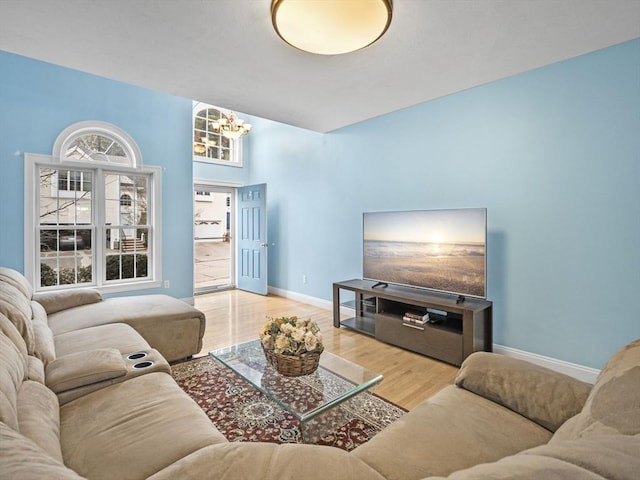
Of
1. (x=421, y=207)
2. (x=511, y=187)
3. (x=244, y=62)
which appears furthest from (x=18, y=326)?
(x=511, y=187)

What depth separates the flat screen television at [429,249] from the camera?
9.62 ft

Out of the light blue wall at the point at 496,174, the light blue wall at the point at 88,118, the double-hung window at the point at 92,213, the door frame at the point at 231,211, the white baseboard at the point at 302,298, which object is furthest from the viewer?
the door frame at the point at 231,211

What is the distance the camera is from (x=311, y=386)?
193cm

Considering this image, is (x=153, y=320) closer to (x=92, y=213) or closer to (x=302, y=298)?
(x=92, y=213)

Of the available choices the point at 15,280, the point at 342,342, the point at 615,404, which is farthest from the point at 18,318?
the point at 342,342

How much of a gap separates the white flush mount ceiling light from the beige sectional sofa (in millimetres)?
1981

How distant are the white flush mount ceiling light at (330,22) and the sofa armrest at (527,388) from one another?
1.98 metres

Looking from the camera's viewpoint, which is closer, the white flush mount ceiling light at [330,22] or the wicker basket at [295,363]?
the white flush mount ceiling light at [330,22]

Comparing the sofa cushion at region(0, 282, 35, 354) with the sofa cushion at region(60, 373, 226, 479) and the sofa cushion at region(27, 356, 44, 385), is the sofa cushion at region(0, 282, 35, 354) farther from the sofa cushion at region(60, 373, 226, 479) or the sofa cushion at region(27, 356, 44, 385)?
the sofa cushion at region(60, 373, 226, 479)

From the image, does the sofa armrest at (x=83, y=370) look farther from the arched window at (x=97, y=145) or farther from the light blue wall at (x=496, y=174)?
the arched window at (x=97, y=145)

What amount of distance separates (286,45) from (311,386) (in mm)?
2365

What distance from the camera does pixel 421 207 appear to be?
363 centimetres

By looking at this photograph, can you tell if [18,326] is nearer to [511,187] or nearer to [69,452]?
[69,452]

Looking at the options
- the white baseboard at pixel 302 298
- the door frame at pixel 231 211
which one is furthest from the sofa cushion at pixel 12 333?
the door frame at pixel 231 211
